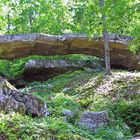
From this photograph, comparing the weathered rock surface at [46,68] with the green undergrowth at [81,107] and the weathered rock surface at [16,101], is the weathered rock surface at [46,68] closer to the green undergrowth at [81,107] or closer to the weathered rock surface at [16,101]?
the green undergrowth at [81,107]

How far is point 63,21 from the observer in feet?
81.7

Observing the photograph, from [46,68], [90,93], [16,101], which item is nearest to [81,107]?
[90,93]

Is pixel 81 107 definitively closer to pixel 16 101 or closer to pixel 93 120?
pixel 93 120

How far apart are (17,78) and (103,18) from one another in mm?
6799

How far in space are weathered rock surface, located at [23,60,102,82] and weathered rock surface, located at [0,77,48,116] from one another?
32.1ft

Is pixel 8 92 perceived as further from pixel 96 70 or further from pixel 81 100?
pixel 96 70

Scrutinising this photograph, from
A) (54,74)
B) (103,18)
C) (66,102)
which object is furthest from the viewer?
(54,74)

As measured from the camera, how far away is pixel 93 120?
8.99 meters

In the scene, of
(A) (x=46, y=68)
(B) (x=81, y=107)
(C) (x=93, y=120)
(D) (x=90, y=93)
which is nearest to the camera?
(C) (x=93, y=120)

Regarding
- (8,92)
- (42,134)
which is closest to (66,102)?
(8,92)

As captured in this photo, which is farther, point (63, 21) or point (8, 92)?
point (63, 21)

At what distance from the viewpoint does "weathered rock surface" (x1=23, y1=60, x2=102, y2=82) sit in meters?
17.9

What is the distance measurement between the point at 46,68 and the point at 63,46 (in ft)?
5.95

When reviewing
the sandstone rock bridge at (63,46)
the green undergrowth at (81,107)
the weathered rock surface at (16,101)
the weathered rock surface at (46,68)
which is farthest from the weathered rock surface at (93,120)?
the weathered rock surface at (46,68)
